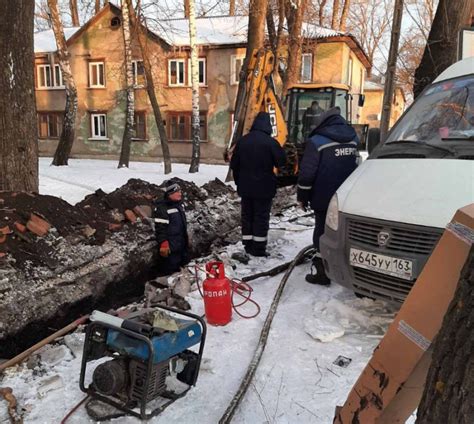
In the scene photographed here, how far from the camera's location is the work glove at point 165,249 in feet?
21.5

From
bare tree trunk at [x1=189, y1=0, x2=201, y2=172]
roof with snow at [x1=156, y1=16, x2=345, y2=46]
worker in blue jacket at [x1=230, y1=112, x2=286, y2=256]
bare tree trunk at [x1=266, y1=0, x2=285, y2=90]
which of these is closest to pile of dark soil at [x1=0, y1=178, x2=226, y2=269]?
worker in blue jacket at [x1=230, y1=112, x2=286, y2=256]

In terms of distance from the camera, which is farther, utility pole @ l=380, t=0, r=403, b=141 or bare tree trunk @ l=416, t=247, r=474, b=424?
utility pole @ l=380, t=0, r=403, b=141

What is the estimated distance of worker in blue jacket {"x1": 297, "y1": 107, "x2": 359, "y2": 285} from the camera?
17.2 ft

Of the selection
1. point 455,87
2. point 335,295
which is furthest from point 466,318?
point 455,87

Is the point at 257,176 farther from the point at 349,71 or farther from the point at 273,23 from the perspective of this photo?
the point at 349,71

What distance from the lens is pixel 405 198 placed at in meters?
3.79

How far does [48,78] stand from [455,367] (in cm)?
3163

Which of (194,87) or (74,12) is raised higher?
(74,12)

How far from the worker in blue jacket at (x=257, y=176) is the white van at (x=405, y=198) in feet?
6.12

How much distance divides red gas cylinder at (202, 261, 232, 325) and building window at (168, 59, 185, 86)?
23.8 meters

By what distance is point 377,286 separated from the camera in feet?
13.0

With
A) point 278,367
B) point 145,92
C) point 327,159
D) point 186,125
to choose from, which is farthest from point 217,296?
point 145,92

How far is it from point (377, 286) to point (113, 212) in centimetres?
432

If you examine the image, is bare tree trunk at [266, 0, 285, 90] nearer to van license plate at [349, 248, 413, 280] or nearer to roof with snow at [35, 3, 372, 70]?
roof with snow at [35, 3, 372, 70]
